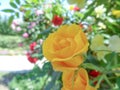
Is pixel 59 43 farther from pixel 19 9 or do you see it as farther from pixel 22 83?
pixel 22 83

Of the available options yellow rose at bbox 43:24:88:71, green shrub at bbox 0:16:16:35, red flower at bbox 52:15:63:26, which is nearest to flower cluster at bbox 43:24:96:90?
yellow rose at bbox 43:24:88:71

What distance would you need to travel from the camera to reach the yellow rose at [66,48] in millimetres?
487

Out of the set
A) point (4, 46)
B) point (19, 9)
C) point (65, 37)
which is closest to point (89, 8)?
point (65, 37)

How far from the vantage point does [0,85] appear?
5.83 m

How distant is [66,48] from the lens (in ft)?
1.60

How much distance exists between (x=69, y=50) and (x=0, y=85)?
5440 mm

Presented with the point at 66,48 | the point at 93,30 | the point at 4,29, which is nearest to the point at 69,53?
the point at 66,48

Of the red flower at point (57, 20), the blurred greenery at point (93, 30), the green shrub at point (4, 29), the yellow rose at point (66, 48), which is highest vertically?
the yellow rose at point (66, 48)

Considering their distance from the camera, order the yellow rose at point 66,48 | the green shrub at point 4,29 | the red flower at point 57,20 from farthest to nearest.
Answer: the green shrub at point 4,29 → the red flower at point 57,20 → the yellow rose at point 66,48

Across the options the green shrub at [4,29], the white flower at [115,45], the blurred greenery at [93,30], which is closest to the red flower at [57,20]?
the blurred greenery at [93,30]

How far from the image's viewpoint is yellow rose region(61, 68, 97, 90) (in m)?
0.51

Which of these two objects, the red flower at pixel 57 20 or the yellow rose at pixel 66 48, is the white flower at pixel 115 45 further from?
the red flower at pixel 57 20

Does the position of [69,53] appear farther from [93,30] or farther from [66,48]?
[93,30]

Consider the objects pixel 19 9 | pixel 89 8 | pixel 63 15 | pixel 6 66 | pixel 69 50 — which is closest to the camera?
pixel 69 50
